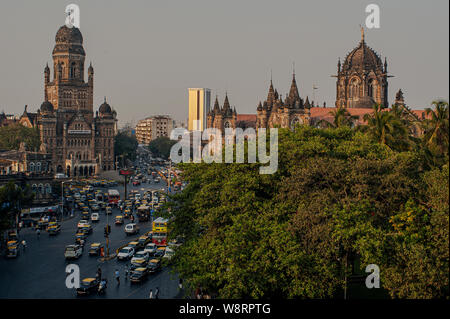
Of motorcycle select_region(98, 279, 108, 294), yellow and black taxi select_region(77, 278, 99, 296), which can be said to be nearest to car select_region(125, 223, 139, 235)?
yellow and black taxi select_region(77, 278, 99, 296)

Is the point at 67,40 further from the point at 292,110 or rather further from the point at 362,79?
the point at 362,79

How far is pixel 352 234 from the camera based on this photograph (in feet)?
76.9

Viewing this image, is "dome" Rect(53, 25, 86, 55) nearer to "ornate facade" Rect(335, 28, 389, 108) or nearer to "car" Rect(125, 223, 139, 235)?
"ornate facade" Rect(335, 28, 389, 108)

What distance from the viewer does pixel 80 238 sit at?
4962cm

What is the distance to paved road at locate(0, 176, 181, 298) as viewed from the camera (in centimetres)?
3394

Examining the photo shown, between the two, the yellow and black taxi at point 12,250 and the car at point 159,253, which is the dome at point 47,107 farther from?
the car at point 159,253

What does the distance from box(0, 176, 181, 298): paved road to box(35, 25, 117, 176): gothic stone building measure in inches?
2753

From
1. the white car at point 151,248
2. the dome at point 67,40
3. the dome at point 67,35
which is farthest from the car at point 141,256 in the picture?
the dome at point 67,35

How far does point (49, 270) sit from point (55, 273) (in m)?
1.13

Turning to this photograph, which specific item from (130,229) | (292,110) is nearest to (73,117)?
(292,110)

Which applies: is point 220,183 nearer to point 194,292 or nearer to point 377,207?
point 194,292
